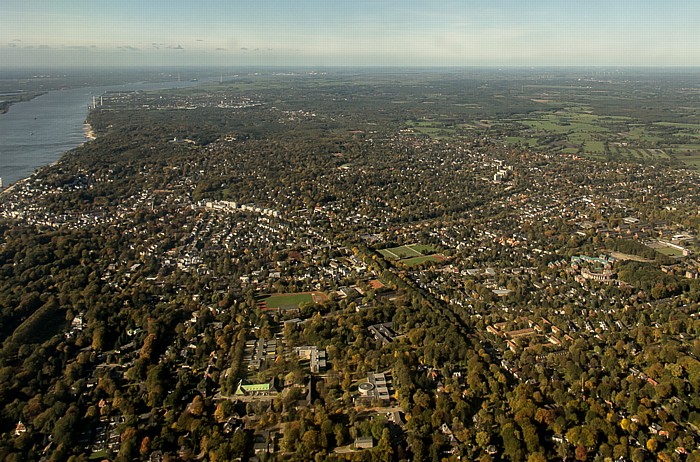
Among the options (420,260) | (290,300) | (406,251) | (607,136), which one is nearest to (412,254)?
(406,251)

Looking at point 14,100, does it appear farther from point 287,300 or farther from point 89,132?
point 287,300

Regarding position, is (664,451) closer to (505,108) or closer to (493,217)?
(493,217)

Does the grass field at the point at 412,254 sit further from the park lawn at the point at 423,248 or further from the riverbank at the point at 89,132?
the riverbank at the point at 89,132

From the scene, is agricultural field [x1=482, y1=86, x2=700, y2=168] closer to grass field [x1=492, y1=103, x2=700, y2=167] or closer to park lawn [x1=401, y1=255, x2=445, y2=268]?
grass field [x1=492, y1=103, x2=700, y2=167]

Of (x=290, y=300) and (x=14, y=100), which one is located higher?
(x=14, y=100)

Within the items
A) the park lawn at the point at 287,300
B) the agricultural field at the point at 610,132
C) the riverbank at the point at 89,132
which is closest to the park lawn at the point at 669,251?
the park lawn at the point at 287,300

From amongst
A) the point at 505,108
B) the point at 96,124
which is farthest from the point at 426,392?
the point at 505,108
